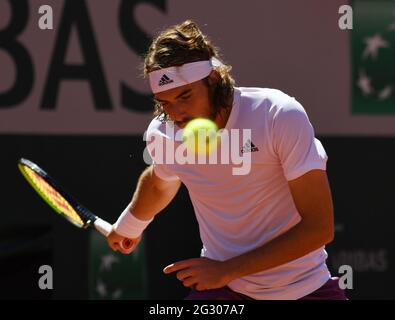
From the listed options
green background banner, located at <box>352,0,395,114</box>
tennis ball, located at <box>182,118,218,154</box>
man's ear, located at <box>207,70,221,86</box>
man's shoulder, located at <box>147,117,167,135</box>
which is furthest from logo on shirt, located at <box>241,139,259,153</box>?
green background banner, located at <box>352,0,395,114</box>

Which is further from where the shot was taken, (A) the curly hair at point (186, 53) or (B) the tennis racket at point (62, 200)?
(B) the tennis racket at point (62, 200)

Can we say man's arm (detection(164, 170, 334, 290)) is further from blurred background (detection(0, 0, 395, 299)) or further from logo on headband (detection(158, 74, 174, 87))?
blurred background (detection(0, 0, 395, 299))

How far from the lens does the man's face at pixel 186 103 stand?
3.26m

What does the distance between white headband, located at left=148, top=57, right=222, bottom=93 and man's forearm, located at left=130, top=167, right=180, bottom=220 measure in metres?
0.48

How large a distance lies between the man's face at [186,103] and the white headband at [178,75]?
0.06ft

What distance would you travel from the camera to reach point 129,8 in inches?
228

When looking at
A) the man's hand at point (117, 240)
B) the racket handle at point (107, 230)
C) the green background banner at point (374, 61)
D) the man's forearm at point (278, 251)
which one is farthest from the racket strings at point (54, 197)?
the green background banner at point (374, 61)

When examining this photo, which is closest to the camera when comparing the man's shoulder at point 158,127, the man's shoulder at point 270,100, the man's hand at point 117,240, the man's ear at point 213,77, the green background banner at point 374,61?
the man's shoulder at point 270,100

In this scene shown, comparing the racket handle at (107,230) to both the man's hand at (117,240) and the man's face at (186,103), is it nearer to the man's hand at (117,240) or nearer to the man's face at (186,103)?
the man's hand at (117,240)

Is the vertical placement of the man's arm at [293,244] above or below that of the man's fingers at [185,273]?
above

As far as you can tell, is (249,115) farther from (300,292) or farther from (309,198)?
(300,292)

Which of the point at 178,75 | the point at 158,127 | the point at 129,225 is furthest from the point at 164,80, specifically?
the point at 129,225
